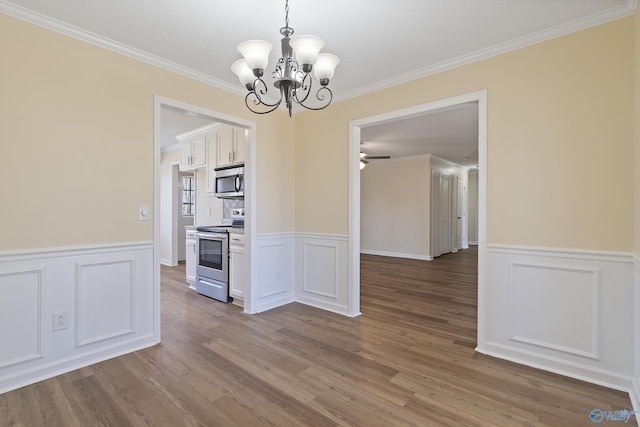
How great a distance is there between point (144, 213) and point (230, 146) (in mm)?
2021

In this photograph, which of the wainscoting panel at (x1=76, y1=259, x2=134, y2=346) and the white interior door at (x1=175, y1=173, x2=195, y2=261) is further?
the white interior door at (x1=175, y1=173, x2=195, y2=261)

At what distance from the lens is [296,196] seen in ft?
13.2

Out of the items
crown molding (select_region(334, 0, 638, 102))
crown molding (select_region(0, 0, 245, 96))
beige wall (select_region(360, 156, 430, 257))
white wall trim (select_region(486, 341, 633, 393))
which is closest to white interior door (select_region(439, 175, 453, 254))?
beige wall (select_region(360, 156, 430, 257))

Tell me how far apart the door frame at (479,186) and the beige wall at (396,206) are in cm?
442

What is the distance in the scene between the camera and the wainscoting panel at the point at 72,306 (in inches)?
81.0

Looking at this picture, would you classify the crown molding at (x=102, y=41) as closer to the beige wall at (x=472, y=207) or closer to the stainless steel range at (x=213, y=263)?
the stainless steel range at (x=213, y=263)

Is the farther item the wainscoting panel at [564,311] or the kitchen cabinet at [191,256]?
the kitchen cabinet at [191,256]

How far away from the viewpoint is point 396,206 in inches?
313

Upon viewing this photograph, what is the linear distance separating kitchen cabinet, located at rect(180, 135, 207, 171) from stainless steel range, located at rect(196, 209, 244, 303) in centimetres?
130

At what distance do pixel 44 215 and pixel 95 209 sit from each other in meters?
0.31

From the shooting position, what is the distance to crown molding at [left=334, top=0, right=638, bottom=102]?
2.04 metres

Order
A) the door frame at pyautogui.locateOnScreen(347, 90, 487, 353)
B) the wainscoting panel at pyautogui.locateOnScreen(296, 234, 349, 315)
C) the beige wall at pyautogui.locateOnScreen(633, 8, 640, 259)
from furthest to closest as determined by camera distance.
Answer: the wainscoting panel at pyautogui.locateOnScreen(296, 234, 349, 315) < the door frame at pyautogui.locateOnScreen(347, 90, 487, 353) < the beige wall at pyautogui.locateOnScreen(633, 8, 640, 259)

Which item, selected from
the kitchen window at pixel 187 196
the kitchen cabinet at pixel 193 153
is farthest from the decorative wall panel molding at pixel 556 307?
the kitchen window at pixel 187 196

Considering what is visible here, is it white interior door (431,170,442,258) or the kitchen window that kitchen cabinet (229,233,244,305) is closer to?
the kitchen window
